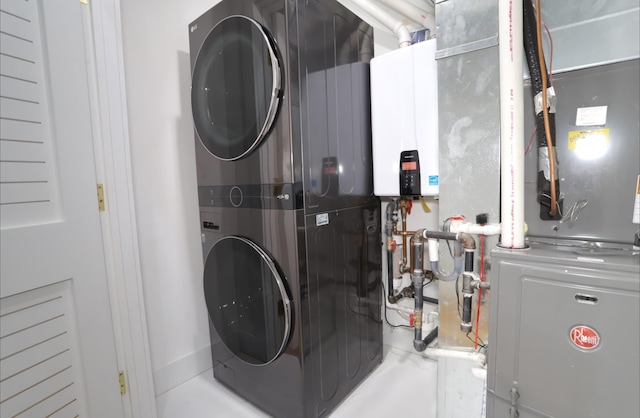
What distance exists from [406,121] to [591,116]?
0.66 meters

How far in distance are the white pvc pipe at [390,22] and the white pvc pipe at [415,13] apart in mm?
71

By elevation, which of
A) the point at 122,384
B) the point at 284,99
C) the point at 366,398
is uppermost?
the point at 284,99

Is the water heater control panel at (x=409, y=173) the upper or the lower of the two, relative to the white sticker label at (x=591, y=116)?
lower

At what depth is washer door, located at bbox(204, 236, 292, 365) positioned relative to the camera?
49.0 inches

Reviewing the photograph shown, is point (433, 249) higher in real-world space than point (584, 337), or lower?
higher

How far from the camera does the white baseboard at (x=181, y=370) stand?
1655mm

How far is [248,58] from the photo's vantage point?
1.22 m

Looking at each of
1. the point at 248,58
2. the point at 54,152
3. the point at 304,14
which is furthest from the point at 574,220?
the point at 54,152

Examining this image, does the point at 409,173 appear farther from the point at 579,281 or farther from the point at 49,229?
the point at 49,229

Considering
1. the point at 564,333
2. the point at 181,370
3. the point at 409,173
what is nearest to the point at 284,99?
the point at 409,173

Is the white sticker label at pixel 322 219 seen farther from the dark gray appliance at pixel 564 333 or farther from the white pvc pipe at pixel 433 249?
the dark gray appliance at pixel 564 333

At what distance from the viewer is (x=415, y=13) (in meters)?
1.59

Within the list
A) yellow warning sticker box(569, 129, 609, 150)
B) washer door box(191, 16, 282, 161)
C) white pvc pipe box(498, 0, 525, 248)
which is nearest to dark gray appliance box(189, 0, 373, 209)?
washer door box(191, 16, 282, 161)

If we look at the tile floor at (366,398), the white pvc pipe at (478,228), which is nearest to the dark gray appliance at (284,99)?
the white pvc pipe at (478,228)
